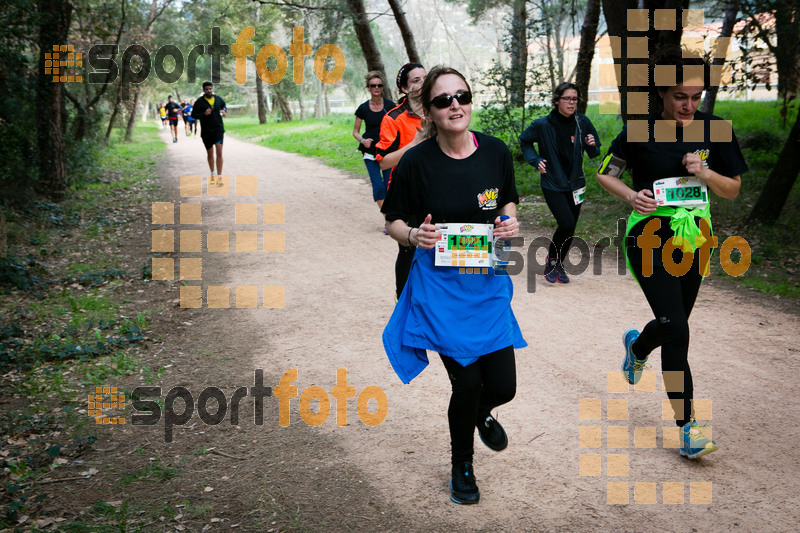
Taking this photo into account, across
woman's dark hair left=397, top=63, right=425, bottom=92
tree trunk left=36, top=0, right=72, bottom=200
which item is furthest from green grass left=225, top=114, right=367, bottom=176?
woman's dark hair left=397, top=63, right=425, bottom=92

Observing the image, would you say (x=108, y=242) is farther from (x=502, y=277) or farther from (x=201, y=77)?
(x=201, y=77)

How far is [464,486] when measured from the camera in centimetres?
370

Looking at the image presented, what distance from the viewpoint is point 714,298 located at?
738 centimetres

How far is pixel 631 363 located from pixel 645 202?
4.62 feet

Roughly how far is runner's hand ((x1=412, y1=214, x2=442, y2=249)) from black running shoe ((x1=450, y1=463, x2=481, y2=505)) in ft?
4.28

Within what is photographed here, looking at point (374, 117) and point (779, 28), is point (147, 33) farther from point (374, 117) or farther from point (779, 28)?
point (779, 28)

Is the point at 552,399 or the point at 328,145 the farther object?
the point at 328,145

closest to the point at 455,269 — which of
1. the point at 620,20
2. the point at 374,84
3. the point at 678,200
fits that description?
the point at 678,200

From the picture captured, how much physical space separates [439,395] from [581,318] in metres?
2.25

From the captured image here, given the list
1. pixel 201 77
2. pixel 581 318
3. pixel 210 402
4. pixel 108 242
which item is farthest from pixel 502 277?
pixel 201 77

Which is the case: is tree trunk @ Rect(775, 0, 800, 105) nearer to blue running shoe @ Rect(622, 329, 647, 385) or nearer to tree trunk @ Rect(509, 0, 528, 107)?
tree trunk @ Rect(509, 0, 528, 107)

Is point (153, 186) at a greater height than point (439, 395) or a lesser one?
greater
